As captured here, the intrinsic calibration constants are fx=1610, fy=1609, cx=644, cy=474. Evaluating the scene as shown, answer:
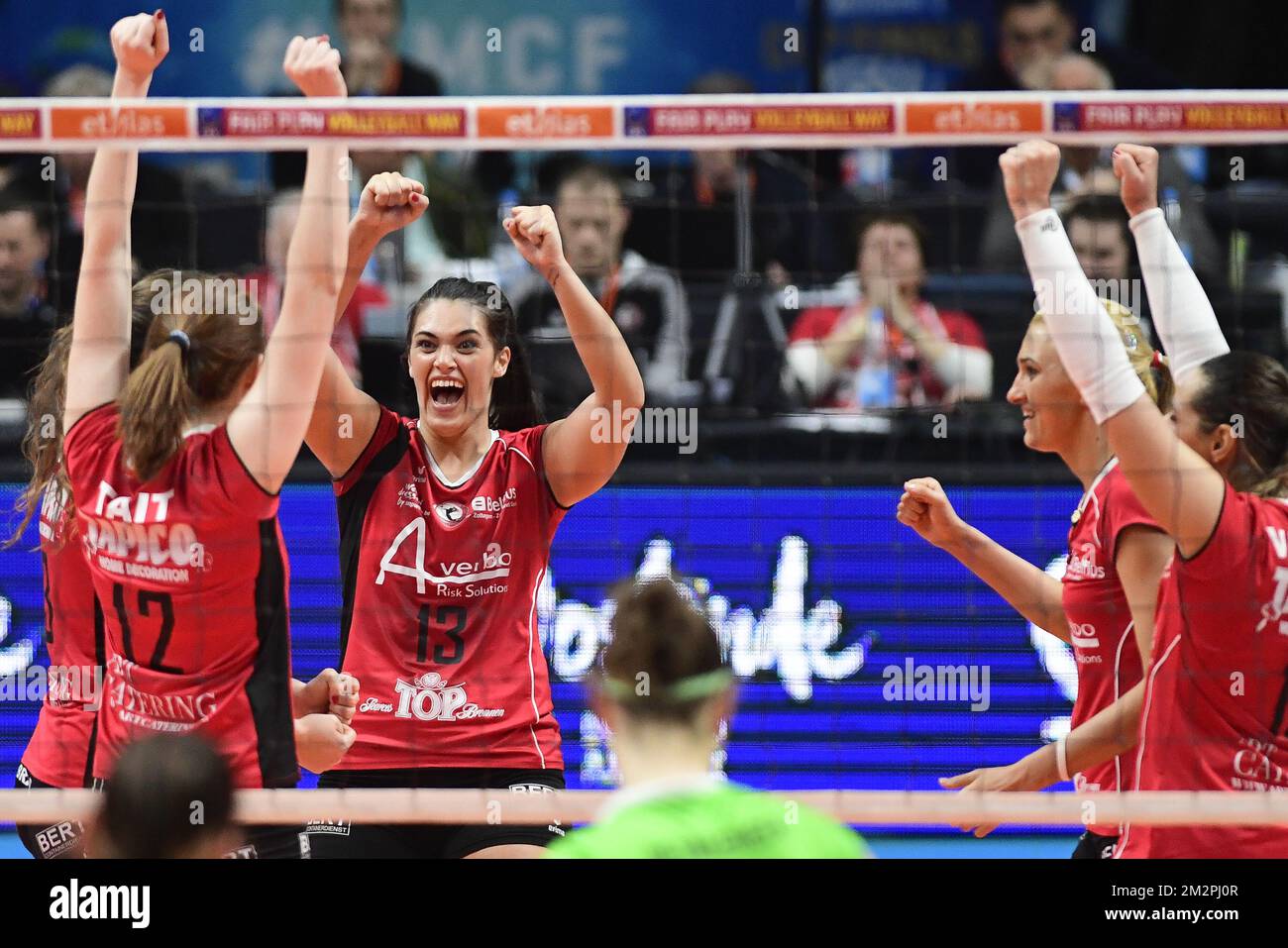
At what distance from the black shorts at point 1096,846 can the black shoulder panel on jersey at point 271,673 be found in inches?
76.3

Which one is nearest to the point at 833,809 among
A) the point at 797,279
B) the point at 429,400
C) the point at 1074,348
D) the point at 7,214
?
the point at 1074,348

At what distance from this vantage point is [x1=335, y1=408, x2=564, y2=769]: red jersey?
12.2ft

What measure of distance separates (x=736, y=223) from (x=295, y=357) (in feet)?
11.8

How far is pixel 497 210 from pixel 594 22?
5.70 feet

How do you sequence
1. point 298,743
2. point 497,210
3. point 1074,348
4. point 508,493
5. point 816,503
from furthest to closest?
1. point 497,210
2. point 816,503
3. point 508,493
4. point 298,743
5. point 1074,348

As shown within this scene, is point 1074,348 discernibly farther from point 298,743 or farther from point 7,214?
point 7,214

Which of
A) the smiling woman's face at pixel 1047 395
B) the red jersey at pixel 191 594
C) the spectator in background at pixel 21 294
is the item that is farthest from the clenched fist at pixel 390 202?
the spectator in background at pixel 21 294

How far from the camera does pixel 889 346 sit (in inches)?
235

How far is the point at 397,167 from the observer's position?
6.75 meters

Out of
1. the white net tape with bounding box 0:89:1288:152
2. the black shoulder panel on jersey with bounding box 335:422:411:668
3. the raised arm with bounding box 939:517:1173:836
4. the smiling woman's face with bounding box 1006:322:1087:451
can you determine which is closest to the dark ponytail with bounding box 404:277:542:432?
the black shoulder panel on jersey with bounding box 335:422:411:668

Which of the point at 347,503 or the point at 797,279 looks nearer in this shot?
the point at 347,503

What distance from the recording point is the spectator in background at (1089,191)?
635cm

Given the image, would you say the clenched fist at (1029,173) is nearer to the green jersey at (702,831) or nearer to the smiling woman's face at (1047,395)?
the smiling woman's face at (1047,395)

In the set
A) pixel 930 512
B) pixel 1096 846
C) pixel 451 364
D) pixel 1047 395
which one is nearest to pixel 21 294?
pixel 451 364
